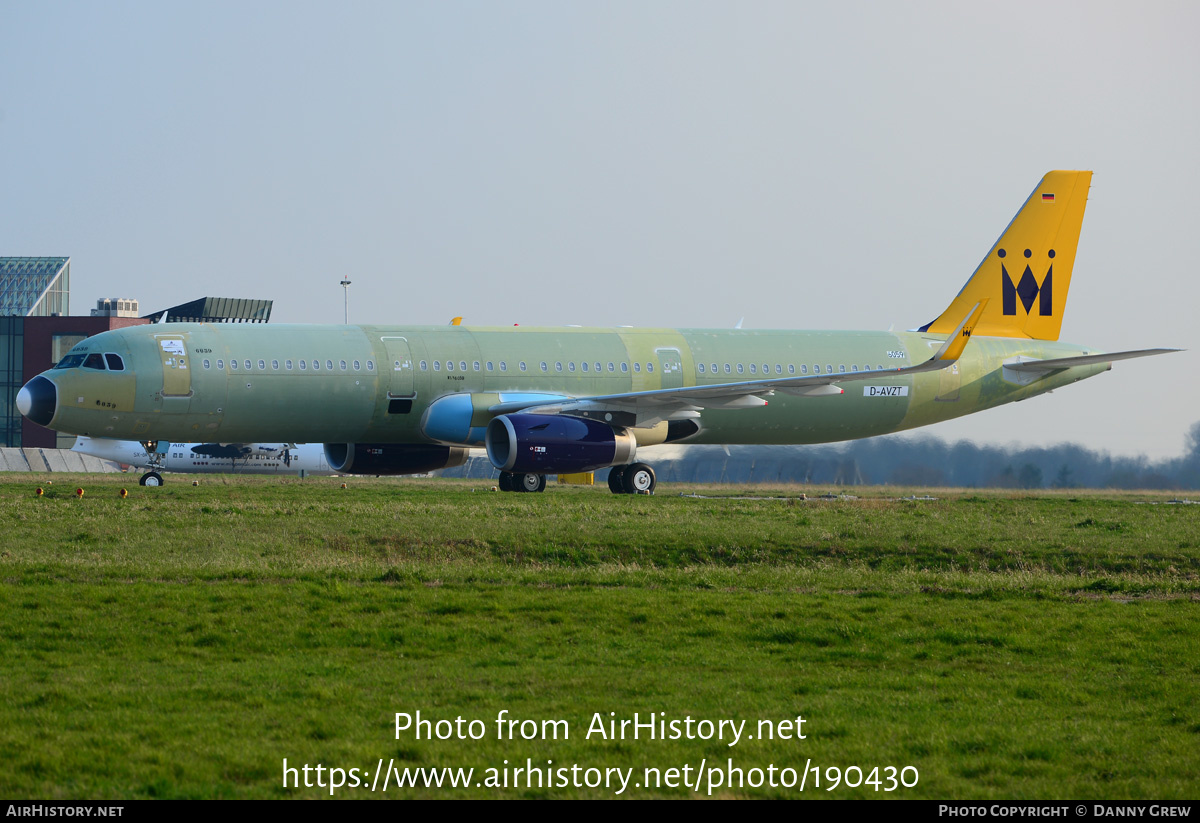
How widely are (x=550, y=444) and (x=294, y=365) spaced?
6306mm

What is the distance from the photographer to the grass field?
26.5ft

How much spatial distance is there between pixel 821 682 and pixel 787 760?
7.82ft

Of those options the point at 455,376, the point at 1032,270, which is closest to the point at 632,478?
the point at 455,376

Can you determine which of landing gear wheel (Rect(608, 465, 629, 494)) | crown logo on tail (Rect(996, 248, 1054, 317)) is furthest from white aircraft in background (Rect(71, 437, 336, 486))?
crown logo on tail (Rect(996, 248, 1054, 317))

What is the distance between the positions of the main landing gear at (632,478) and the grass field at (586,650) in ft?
33.8

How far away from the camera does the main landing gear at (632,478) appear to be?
32906 millimetres

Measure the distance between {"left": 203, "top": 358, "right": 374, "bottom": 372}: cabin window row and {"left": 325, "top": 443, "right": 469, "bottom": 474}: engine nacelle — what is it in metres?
2.83

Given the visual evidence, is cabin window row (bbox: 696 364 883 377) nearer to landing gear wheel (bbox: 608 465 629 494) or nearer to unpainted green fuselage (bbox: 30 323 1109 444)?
unpainted green fuselage (bbox: 30 323 1109 444)

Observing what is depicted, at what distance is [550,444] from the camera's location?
97.2 feet

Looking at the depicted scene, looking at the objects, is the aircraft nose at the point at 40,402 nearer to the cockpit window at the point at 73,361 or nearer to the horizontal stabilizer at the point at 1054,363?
the cockpit window at the point at 73,361

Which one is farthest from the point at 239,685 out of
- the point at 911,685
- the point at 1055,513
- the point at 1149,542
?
the point at 1055,513

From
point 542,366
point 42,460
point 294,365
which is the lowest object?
point 42,460

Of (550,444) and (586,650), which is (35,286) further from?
(586,650)

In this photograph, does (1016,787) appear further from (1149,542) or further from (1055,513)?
(1055,513)
